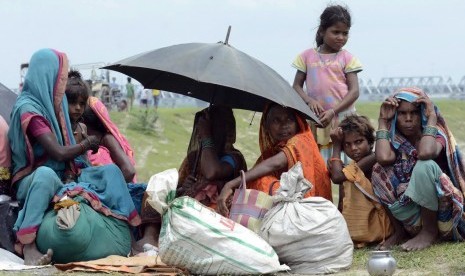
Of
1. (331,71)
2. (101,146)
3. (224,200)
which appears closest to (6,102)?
(101,146)

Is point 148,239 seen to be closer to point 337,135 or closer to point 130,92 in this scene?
point 337,135

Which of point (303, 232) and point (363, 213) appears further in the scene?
point (363, 213)

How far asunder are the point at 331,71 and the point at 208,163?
5.50ft

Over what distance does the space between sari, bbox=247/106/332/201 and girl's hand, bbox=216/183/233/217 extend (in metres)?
0.21

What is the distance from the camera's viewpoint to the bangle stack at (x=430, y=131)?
7.08 m

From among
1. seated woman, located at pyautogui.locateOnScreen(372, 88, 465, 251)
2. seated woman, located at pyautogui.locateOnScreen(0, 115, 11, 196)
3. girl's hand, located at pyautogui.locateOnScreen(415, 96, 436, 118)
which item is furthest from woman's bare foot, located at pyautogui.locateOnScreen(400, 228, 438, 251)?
seated woman, located at pyautogui.locateOnScreen(0, 115, 11, 196)

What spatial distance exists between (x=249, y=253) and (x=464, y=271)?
1.44m

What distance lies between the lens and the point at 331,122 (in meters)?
8.27

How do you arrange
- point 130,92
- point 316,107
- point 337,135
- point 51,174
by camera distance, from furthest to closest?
point 130,92, point 316,107, point 337,135, point 51,174

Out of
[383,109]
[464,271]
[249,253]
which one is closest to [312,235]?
[249,253]

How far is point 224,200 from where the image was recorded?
6.76m

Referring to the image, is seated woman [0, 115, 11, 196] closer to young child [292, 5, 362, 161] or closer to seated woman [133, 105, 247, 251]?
seated woman [133, 105, 247, 251]

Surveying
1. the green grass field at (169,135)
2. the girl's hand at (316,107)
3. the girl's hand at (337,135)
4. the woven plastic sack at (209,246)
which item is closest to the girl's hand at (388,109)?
the girl's hand at (337,135)

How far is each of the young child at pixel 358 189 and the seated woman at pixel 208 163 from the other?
0.81 m
